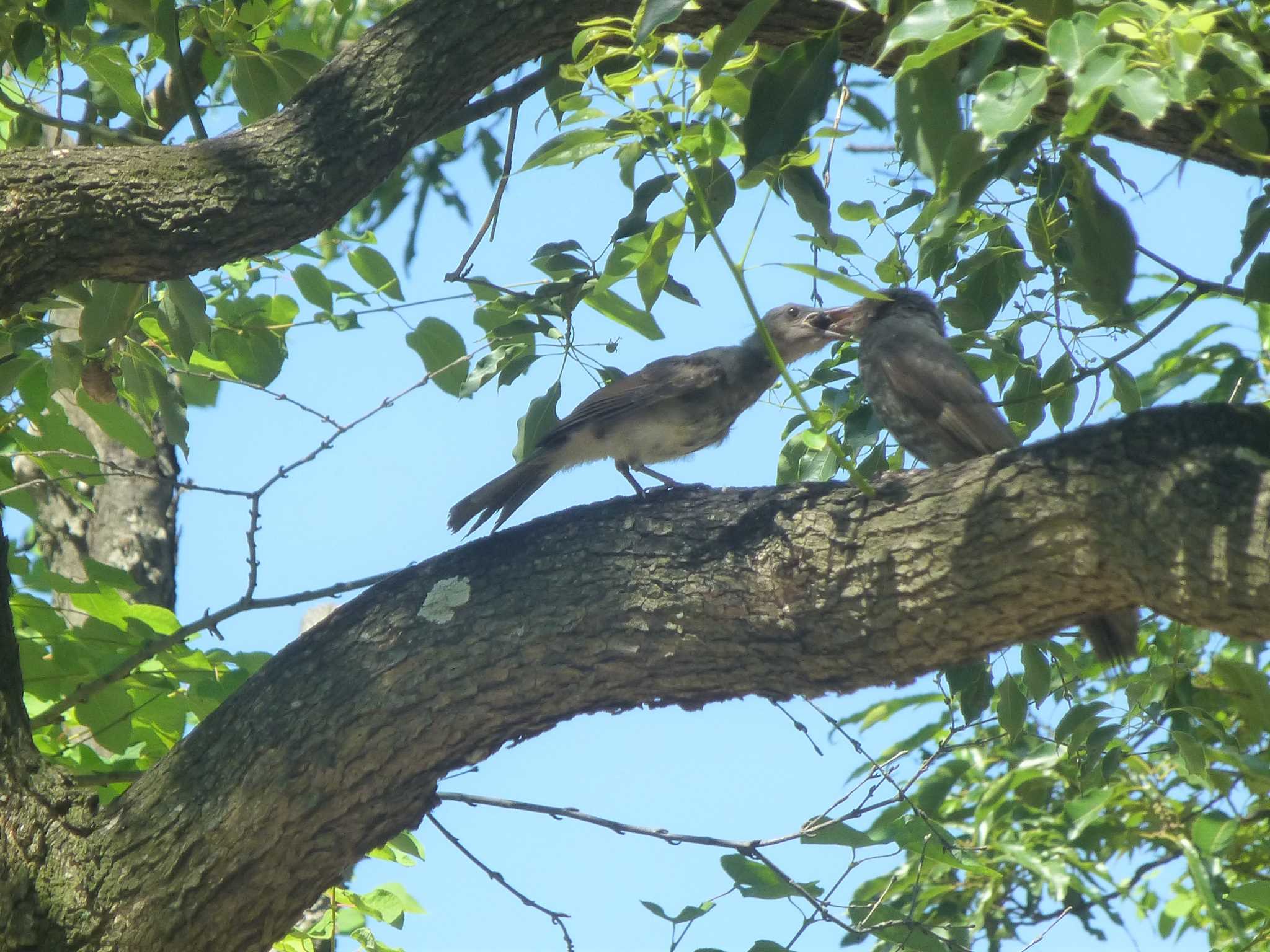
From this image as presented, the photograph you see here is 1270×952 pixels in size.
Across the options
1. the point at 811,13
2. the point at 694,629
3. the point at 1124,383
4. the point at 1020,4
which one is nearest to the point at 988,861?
the point at 1124,383

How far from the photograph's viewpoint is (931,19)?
1993mm

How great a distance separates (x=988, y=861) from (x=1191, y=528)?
110 inches

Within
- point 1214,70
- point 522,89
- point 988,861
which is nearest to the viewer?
point 1214,70

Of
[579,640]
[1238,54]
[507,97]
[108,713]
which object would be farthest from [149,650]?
[1238,54]

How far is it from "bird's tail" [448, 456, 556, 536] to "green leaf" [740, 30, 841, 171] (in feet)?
6.81

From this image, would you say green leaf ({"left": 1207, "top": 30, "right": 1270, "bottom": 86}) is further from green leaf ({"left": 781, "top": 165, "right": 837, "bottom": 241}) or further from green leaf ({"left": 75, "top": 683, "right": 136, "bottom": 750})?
green leaf ({"left": 75, "top": 683, "right": 136, "bottom": 750})

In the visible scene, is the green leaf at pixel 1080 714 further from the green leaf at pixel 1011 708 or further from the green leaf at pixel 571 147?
the green leaf at pixel 571 147

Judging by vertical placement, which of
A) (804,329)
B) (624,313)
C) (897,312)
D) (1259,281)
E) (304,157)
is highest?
(804,329)

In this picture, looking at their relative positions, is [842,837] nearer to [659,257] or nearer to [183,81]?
[659,257]

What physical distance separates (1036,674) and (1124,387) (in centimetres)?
94

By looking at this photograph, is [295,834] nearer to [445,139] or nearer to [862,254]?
[862,254]

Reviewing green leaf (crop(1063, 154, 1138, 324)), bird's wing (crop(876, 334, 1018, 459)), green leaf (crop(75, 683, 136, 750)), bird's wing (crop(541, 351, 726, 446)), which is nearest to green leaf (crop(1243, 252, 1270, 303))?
green leaf (crop(1063, 154, 1138, 324))

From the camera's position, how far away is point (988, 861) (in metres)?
4.88

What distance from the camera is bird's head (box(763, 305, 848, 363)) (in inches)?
234
